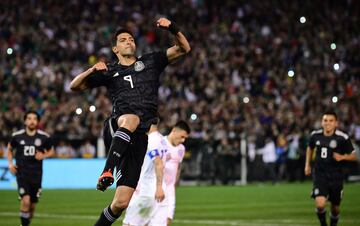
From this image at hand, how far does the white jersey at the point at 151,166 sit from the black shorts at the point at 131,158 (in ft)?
11.2

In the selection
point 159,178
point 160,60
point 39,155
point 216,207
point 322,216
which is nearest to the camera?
point 160,60

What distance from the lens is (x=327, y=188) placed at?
1830cm

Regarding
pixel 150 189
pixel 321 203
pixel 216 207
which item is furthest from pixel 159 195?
pixel 216 207

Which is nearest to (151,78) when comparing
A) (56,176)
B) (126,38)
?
(126,38)

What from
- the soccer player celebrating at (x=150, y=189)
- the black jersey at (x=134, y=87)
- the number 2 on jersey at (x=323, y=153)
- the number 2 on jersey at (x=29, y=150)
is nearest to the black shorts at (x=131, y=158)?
the black jersey at (x=134, y=87)

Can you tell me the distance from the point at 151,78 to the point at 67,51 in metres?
25.8

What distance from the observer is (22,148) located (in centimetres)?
1909

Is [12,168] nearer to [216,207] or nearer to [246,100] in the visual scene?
[216,207]

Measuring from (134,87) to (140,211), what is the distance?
11.3ft

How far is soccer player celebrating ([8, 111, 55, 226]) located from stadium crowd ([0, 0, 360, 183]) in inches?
530

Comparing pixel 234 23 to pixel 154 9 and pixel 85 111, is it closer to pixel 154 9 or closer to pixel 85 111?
pixel 154 9

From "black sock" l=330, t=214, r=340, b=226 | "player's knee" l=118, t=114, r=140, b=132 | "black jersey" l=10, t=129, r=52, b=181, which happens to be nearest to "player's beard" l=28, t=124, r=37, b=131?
"black jersey" l=10, t=129, r=52, b=181

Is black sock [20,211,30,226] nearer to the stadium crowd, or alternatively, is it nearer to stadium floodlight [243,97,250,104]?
the stadium crowd

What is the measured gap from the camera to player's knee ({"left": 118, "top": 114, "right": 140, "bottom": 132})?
11.6m
